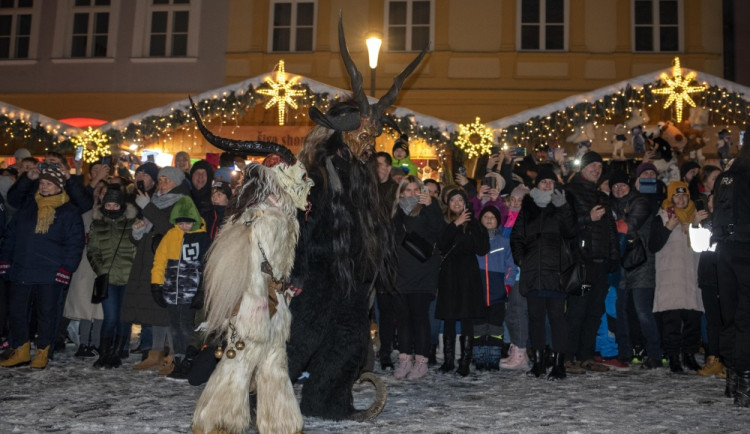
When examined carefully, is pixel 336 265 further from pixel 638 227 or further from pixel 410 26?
pixel 410 26

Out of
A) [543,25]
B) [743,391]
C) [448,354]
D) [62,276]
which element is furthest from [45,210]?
[543,25]

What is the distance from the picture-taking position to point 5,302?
8898 millimetres

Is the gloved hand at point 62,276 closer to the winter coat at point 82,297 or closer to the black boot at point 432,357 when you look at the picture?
the winter coat at point 82,297

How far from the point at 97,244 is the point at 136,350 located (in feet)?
4.63

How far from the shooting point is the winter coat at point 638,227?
8641mm

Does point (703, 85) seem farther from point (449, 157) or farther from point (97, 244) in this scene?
point (97, 244)

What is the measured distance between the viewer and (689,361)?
8375 mm

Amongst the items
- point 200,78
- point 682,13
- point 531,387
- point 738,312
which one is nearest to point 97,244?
point 531,387

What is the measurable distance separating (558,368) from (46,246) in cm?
530

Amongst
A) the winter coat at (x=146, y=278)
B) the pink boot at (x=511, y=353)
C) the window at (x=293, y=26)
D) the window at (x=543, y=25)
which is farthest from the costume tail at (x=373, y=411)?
the window at (x=293, y=26)

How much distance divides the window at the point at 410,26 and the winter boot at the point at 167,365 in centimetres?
1334

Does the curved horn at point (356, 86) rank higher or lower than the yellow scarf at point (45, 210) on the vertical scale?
higher

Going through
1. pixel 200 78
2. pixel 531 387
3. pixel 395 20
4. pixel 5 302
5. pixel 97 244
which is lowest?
pixel 531 387

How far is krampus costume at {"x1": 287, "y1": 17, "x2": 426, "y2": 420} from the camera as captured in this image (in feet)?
17.7
